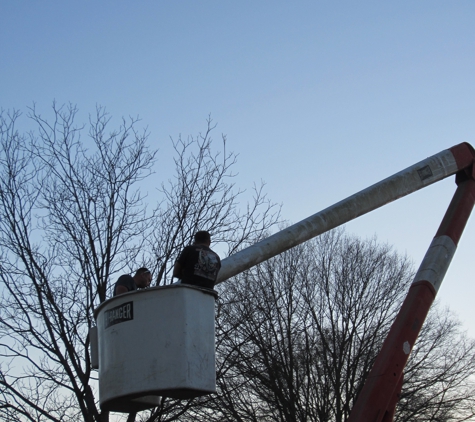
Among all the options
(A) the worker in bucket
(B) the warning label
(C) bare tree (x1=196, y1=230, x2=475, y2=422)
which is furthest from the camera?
(C) bare tree (x1=196, y1=230, x2=475, y2=422)

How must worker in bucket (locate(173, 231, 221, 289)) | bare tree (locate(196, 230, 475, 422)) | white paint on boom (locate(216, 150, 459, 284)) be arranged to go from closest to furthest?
worker in bucket (locate(173, 231, 221, 289))
white paint on boom (locate(216, 150, 459, 284))
bare tree (locate(196, 230, 475, 422))

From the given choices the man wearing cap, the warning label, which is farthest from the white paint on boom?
the warning label

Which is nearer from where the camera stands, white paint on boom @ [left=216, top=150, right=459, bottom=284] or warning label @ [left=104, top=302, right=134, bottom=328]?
warning label @ [left=104, top=302, right=134, bottom=328]

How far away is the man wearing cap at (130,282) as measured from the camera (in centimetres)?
517

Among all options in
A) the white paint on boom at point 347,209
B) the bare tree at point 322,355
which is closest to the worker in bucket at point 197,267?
the white paint on boom at point 347,209

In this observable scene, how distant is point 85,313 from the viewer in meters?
8.52

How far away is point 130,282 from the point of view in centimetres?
530

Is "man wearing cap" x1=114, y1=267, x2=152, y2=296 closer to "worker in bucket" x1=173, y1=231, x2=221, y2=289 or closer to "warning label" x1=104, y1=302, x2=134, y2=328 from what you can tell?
"warning label" x1=104, y1=302, x2=134, y2=328

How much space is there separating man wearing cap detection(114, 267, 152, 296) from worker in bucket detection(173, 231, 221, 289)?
417mm

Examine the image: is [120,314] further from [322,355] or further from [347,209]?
[322,355]

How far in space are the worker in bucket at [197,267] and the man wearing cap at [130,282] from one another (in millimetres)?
417

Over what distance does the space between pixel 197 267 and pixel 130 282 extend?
0.62m

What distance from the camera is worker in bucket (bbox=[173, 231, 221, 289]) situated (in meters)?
5.09

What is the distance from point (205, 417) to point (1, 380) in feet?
23.6
